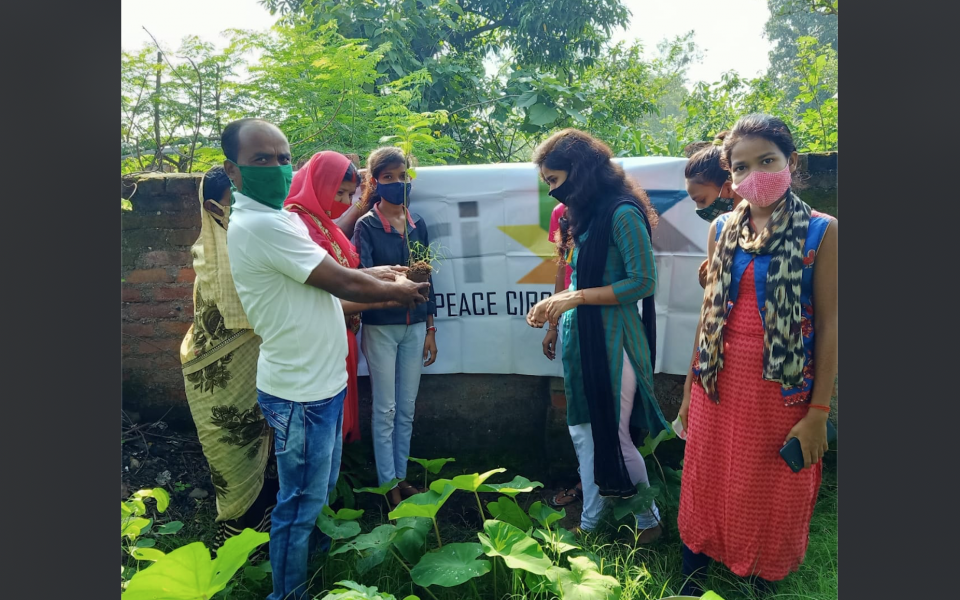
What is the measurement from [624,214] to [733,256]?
22.8 inches

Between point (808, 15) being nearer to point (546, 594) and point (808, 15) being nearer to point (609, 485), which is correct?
point (609, 485)

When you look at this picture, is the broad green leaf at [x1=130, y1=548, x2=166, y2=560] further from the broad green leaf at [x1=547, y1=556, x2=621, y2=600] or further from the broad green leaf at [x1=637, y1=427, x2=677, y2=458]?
the broad green leaf at [x1=637, y1=427, x2=677, y2=458]

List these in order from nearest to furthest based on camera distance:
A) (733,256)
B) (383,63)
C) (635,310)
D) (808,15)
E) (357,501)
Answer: (733,256) < (635,310) < (357,501) < (808,15) < (383,63)

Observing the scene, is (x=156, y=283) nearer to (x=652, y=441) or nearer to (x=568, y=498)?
(x=568, y=498)

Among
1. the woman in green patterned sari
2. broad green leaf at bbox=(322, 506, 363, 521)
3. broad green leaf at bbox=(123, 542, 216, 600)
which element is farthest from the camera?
the woman in green patterned sari

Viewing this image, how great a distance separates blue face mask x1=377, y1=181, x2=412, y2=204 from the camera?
134 inches

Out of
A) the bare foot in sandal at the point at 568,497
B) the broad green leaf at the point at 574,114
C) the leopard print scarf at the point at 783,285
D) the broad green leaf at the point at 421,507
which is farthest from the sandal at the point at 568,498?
the broad green leaf at the point at 574,114

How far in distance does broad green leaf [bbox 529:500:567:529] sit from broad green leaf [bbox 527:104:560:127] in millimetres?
3723

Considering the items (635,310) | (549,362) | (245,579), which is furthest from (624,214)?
(245,579)

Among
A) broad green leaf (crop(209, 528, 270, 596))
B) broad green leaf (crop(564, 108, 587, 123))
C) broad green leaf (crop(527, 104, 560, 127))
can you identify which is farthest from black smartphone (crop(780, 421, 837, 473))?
broad green leaf (crop(527, 104, 560, 127))

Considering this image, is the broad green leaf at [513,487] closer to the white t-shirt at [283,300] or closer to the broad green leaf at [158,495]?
the white t-shirt at [283,300]

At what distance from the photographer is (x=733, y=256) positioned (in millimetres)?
2477

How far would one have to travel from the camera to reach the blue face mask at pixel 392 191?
341 centimetres

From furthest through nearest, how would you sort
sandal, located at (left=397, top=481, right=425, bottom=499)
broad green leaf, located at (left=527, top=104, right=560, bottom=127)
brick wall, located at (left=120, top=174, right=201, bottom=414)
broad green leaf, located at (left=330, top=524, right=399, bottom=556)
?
broad green leaf, located at (left=527, top=104, right=560, bottom=127) → brick wall, located at (left=120, top=174, right=201, bottom=414) → sandal, located at (left=397, top=481, right=425, bottom=499) → broad green leaf, located at (left=330, top=524, right=399, bottom=556)
